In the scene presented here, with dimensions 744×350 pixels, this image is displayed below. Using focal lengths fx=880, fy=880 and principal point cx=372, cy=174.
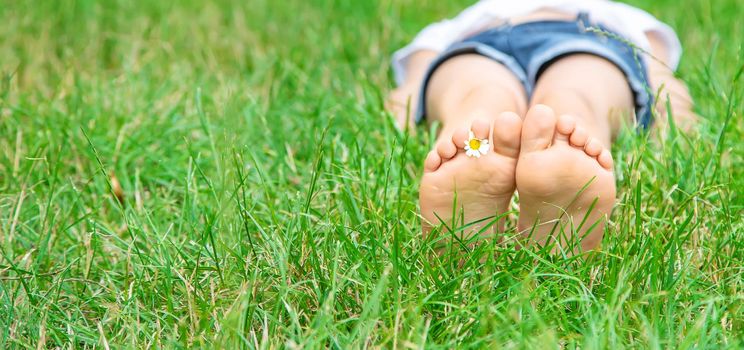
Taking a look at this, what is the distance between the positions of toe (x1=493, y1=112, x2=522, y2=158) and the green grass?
162 mm

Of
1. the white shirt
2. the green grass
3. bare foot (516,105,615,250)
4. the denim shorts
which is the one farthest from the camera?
the white shirt

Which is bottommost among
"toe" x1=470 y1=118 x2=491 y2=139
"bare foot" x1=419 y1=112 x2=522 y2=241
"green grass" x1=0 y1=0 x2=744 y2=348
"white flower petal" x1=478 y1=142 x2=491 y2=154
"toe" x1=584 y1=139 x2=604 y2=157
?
"green grass" x1=0 y1=0 x2=744 y2=348

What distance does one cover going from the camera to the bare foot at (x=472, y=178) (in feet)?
4.55

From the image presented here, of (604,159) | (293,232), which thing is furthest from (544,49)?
(293,232)

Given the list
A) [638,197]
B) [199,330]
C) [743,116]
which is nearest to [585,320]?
[638,197]

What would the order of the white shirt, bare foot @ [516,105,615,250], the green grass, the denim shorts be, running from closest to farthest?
the green grass → bare foot @ [516,105,615,250] → the denim shorts → the white shirt

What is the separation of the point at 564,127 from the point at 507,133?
9cm

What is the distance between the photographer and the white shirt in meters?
2.11

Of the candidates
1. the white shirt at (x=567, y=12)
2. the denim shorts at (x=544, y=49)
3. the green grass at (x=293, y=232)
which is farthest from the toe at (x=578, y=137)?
the white shirt at (x=567, y=12)

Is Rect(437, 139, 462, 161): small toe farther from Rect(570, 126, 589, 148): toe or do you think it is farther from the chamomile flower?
→ Rect(570, 126, 589, 148): toe

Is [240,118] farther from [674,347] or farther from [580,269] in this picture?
[674,347]

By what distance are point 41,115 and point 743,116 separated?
5.22ft

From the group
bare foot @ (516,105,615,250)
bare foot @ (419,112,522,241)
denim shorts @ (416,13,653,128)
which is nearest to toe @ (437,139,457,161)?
bare foot @ (419,112,522,241)

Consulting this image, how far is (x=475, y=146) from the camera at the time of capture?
1.41m
